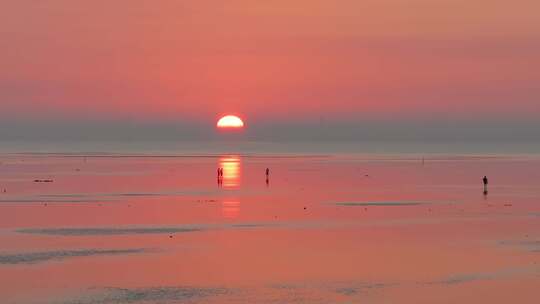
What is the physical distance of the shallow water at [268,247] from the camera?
→ 32.6m

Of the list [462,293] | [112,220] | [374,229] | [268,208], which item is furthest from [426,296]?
[268,208]

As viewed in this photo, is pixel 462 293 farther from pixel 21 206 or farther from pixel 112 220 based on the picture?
pixel 21 206

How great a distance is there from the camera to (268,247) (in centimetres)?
4278

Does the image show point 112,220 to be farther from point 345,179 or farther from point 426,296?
point 345,179

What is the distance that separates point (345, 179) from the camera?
10069 cm

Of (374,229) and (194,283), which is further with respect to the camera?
(374,229)

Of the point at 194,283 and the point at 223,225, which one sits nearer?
the point at 194,283

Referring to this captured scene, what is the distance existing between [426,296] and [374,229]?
58.8 ft

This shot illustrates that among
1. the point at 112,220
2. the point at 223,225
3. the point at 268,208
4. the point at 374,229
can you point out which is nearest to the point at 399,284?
the point at 374,229

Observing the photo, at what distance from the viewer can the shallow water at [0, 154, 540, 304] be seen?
107 feet

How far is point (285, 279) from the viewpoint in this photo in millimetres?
34594

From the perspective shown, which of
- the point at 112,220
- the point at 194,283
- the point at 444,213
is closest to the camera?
the point at 194,283

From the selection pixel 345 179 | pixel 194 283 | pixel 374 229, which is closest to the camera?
pixel 194 283

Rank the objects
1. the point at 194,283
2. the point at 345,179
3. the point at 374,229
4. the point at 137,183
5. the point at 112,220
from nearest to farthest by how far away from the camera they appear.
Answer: the point at 194,283
the point at 374,229
the point at 112,220
the point at 137,183
the point at 345,179
